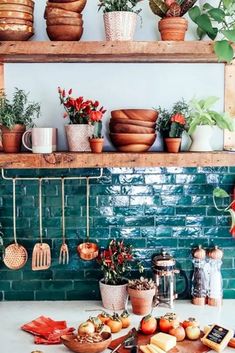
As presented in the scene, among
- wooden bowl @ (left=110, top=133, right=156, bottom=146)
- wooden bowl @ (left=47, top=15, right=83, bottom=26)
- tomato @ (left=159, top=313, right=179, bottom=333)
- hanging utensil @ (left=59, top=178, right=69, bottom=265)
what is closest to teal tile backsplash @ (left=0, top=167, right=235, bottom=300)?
hanging utensil @ (left=59, top=178, right=69, bottom=265)

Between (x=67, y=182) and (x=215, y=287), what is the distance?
0.97 meters

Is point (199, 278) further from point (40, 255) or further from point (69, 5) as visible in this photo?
point (69, 5)

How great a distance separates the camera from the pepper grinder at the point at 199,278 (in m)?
2.98

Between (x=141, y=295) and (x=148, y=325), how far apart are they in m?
0.25

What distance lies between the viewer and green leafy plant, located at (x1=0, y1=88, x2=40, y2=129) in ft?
8.84

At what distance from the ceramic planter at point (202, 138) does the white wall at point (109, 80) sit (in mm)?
297

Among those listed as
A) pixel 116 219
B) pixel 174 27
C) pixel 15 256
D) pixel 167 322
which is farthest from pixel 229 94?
pixel 15 256

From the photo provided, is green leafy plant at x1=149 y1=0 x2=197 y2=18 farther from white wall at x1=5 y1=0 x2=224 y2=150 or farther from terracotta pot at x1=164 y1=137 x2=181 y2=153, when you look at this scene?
terracotta pot at x1=164 y1=137 x2=181 y2=153

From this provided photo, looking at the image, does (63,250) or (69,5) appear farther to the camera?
(63,250)

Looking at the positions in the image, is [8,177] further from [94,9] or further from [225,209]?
[225,209]

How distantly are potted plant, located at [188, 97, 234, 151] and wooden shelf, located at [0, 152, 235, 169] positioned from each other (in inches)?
5.4

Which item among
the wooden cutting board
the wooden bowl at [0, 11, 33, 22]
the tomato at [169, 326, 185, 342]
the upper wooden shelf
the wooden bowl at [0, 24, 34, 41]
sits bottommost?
the wooden cutting board

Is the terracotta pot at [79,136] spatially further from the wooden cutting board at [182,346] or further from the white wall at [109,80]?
the wooden cutting board at [182,346]

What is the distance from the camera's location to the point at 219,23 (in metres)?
2.86
